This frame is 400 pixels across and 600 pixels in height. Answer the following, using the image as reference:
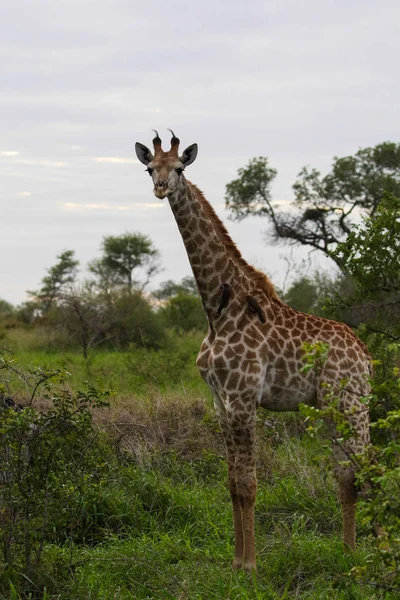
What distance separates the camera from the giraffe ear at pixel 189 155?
20.5 feet

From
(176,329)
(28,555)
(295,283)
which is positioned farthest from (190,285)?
(28,555)

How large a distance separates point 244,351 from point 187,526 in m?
1.69

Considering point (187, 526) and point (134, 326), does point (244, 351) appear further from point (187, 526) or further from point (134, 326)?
point (134, 326)

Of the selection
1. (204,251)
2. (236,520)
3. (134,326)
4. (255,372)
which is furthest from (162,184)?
(134,326)

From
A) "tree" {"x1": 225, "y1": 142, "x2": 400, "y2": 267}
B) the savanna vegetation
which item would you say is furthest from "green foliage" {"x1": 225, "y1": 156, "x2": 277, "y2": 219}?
the savanna vegetation

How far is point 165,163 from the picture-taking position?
6.12m

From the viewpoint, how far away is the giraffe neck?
20.6ft

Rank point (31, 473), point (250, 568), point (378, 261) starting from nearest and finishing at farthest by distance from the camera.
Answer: point (31, 473) → point (250, 568) → point (378, 261)

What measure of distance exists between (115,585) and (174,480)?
2.52m

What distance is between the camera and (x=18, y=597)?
5.29m

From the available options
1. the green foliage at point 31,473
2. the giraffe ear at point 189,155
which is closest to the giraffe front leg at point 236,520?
the green foliage at point 31,473

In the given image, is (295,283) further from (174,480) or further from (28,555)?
(28,555)

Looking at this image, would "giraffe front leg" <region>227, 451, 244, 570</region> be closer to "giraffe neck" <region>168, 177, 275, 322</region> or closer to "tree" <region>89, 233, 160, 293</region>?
"giraffe neck" <region>168, 177, 275, 322</region>

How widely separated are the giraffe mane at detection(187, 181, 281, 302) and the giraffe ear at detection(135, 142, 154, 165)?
0.36 metres
